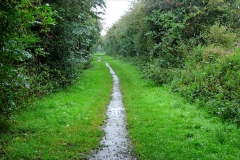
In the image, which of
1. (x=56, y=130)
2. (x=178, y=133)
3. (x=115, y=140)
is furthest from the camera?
(x=56, y=130)

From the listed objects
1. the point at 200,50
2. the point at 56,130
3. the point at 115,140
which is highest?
the point at 200,50

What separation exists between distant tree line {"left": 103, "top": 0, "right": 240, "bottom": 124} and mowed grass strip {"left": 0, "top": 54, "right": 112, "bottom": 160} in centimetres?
544

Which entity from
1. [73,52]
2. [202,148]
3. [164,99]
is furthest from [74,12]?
[202,148]

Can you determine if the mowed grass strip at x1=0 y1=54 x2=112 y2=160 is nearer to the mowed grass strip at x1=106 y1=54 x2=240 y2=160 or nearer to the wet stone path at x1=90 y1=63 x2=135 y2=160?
the wet stone path at x1=90 y1=63 x2=135 y2=160

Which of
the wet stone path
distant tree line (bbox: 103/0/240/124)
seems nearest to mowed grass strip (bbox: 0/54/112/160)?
the wet stone path

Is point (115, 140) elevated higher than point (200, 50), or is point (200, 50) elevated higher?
point (200, 50)

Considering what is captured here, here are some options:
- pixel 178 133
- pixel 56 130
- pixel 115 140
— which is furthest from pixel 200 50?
pixel 56 130

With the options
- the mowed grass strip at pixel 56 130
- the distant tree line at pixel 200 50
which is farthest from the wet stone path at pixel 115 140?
the distant tree line at pixel 200 50

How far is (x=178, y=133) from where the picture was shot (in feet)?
29.6

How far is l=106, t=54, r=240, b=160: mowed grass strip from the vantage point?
24.6 ft

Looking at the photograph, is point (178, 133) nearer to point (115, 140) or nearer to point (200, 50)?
point (115, 140)

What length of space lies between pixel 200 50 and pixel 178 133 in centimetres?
1034

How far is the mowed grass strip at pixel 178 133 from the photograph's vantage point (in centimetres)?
750

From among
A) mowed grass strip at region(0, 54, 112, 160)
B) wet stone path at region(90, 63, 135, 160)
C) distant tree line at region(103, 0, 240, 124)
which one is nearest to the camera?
mowed grass strip at region(0, 54, 112, 160)
